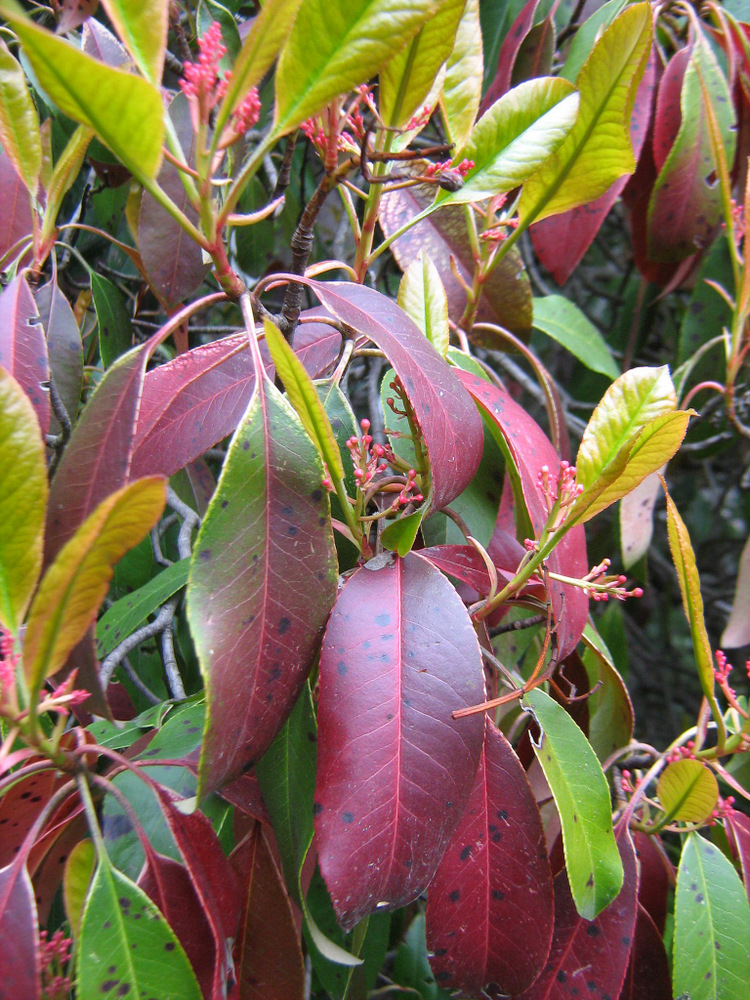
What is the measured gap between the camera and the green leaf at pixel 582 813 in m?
0.63

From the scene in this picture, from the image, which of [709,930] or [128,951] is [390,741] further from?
[709,930]

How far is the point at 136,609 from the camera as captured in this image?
0.89 m

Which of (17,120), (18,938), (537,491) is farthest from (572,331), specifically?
(18,938)

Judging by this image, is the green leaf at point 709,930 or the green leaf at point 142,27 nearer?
the green leaf at point 142,27

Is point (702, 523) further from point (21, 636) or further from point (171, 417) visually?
point (21, 636)

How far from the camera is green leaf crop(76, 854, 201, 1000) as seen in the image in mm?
513

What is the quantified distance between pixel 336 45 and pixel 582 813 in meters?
0.67

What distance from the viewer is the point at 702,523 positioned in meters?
2.32

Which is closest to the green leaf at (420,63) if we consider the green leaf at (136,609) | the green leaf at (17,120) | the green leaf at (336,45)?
the green leaf at (336,45)

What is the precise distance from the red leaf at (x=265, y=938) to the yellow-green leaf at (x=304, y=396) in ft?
1.23

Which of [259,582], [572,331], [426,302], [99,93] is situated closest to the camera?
[99,93]

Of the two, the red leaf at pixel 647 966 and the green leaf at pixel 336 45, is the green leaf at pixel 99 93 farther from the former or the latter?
the red leaf at pixel 647 966

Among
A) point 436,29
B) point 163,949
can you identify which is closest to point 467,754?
point 163,949

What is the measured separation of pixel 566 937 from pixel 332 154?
80 cm
